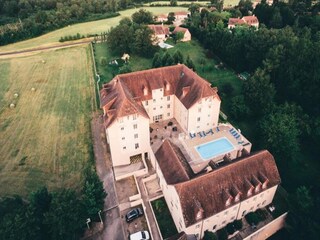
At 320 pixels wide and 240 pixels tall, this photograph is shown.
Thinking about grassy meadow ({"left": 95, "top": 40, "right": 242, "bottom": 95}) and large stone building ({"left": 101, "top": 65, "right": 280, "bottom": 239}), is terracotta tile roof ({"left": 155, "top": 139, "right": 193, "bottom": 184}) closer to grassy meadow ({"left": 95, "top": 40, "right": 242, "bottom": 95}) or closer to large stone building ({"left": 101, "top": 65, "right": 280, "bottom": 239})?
large stone building ({"left": 101, "top": 65, "right": 280, "bottom": 239})

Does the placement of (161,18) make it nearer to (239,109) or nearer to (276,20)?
(276,20)

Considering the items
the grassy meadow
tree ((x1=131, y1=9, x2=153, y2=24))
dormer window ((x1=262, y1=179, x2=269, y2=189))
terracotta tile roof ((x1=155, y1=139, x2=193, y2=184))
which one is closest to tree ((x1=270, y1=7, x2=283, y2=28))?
the grassy meadow

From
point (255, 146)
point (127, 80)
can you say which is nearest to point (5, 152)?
point (127, 80)

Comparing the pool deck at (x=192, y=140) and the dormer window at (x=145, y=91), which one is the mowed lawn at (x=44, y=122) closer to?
the pool deck at (x=192, y=140)

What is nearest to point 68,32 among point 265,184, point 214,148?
point 214,148

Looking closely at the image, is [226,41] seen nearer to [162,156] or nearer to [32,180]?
[162,156]

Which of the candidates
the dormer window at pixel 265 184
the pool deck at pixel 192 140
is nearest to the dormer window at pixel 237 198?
the dormer window at pixel 265 184
